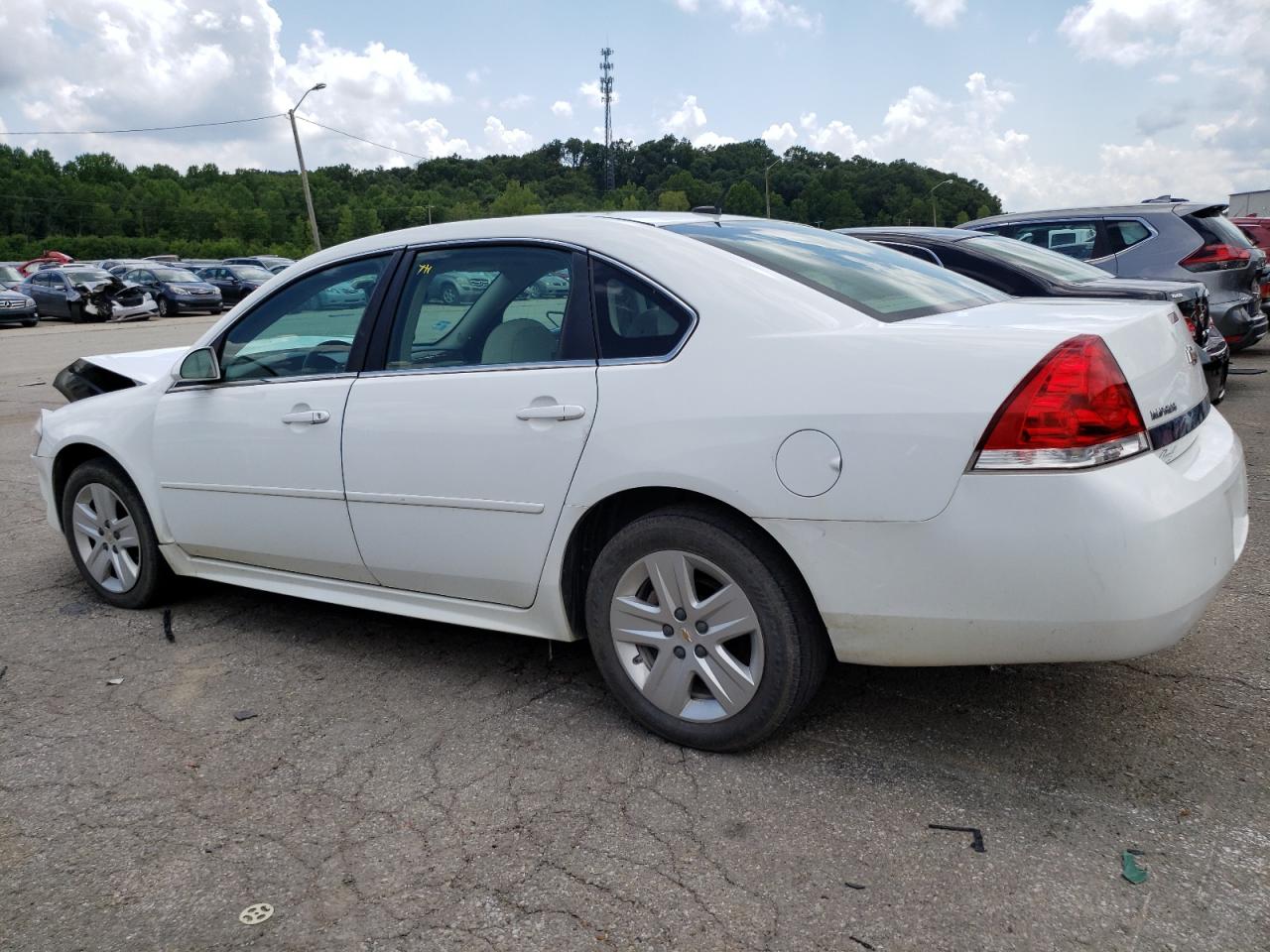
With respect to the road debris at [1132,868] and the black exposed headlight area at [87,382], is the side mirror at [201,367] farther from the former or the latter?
the road debris at [1132,868]

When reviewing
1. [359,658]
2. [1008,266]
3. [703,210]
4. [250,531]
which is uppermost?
[703,210]

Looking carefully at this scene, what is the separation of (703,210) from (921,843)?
8.18 ft

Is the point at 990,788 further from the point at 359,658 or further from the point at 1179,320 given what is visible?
the point at 359,658

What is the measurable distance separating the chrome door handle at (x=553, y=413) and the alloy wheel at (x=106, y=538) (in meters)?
2.20

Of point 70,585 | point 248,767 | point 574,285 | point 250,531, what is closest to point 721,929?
point 248,767

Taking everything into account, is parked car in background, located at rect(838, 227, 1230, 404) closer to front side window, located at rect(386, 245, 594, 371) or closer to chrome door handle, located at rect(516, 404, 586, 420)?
front side window, located at rect(386, 245, 594, 371)

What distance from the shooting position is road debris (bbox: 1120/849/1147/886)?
237cm

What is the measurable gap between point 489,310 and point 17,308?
28.7 metres

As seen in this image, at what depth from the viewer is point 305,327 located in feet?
13.2

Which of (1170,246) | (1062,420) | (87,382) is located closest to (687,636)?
(1062,420)

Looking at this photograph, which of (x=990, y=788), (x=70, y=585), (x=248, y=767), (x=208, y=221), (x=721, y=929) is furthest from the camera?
(x=208, y=221)

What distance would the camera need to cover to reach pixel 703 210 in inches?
163

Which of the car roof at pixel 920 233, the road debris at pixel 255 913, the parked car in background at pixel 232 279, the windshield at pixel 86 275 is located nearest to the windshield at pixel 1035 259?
the car roof at pixel 920 233

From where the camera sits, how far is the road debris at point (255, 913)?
94.6 inches
